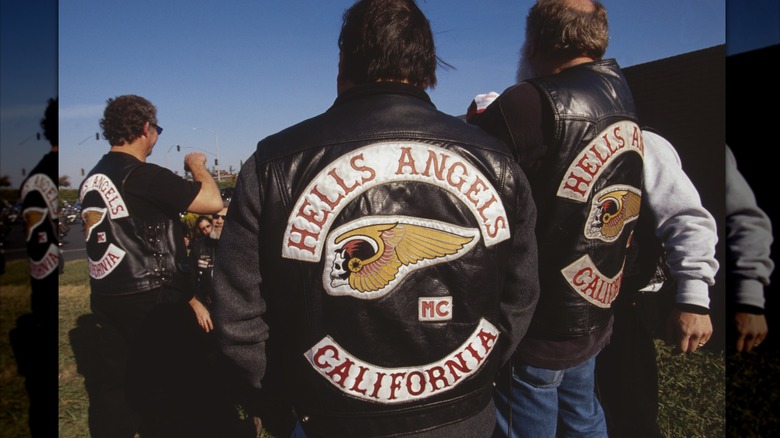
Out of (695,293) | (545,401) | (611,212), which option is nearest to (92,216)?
(545,401)

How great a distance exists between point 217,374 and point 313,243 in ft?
5.62

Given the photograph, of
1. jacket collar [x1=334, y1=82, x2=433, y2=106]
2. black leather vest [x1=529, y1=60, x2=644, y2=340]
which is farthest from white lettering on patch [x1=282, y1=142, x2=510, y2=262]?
black leather vest [x1=529, y1=60, x2=644, y2=340]

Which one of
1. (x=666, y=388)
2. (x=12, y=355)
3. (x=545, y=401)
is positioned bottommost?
(x=666, y=388)

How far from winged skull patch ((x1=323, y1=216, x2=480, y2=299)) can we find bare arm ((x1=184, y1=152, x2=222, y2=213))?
921 millimetres

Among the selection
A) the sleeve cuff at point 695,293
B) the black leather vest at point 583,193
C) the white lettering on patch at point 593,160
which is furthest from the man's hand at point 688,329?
the white lettering on patch at point 593,160

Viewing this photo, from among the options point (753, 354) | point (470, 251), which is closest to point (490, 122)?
point (470, 251)

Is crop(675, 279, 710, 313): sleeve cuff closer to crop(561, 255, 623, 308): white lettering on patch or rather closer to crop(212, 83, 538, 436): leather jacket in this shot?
crop(561, 255, 623, 308): white lettering on patch

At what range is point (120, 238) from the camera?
6.32 feet

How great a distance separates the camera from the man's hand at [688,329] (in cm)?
169

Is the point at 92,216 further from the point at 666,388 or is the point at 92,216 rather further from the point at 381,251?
the point at 666,388

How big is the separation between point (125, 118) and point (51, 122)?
37 centimetres

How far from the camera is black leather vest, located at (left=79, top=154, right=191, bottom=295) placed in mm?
1897

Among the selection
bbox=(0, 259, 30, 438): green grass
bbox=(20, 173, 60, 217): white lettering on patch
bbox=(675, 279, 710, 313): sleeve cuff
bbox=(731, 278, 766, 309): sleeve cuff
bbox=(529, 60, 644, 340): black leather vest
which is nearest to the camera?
bbox=(529, 60, 644, 340): black leather vest

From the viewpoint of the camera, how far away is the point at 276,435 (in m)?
2.32
